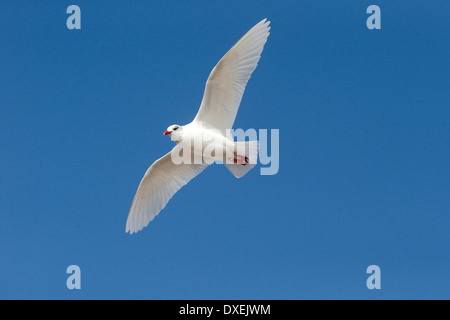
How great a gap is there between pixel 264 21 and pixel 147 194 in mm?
4249

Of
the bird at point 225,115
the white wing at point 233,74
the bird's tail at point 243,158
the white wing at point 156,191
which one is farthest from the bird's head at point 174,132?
the white wing at point 156,191

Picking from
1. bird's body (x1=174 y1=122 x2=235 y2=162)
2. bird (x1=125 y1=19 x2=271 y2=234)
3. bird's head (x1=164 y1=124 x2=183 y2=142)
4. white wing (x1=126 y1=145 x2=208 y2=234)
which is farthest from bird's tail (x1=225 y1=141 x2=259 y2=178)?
white wing (x1=126 y1=145 x2=208 y2=234)

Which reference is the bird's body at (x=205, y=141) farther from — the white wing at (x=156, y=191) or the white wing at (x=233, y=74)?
the white wing at (x=156, y=191)

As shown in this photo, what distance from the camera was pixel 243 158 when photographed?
10.6m

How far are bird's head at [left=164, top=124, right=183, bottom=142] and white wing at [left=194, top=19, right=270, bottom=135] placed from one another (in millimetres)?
396

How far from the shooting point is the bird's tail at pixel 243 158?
1045 cm

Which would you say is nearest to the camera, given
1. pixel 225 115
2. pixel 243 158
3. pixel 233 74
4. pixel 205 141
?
pixel 233 74

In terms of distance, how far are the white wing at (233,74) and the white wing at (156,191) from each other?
1.63 metres

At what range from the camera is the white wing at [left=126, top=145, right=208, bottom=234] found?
1197 cm

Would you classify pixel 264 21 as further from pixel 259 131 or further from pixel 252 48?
pixel 259 131


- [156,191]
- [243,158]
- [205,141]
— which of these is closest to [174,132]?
[205,141]

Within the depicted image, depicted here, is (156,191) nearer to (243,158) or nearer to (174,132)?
(174,132)

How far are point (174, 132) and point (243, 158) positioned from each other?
135cm
